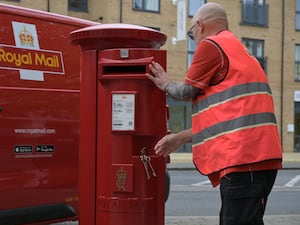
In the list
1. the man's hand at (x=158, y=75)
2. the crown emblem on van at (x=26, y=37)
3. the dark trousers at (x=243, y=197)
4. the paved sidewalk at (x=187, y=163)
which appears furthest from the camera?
the paved sidewalk at (x=187, y=163)

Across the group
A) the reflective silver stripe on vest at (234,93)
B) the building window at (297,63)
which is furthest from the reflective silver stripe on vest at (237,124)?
the building window at (297,63)

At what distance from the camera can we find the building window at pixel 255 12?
26.6 metres

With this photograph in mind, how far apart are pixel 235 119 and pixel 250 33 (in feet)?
80.5

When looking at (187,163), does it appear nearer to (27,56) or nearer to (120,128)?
(27,56)

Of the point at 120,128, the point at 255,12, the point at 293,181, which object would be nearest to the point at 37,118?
the point at 120,128

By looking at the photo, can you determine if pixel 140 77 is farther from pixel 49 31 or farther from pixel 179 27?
pixel 179 27

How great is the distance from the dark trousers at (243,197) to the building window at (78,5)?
21.6m

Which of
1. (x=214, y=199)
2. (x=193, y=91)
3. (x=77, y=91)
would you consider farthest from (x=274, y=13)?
(x=193, y=91)

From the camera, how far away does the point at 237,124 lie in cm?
287

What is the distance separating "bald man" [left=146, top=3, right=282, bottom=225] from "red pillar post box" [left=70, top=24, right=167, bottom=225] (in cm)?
69

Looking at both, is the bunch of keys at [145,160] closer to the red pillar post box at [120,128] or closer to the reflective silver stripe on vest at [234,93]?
the red pillar post box at [120,128]

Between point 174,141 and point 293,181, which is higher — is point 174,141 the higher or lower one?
the higher one

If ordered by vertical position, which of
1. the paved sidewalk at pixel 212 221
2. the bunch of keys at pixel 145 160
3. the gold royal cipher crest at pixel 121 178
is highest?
the bunch of keys at pixel 145 160

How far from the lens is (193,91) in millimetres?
3041
